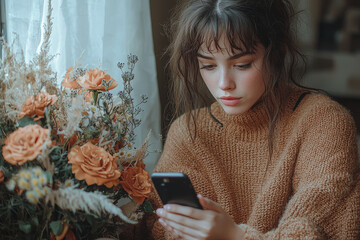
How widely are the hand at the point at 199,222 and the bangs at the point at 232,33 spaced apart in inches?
14.2

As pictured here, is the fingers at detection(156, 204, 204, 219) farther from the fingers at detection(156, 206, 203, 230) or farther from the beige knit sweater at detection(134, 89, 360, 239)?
the beige knit sweater at detection(134, 89, 360, 239)

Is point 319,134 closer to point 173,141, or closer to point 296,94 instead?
point 296,94

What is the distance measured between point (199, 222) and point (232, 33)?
0.44 metres

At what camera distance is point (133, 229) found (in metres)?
1.06

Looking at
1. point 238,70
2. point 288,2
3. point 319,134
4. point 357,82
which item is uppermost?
point 288,2

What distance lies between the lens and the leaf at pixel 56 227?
27.9 inches

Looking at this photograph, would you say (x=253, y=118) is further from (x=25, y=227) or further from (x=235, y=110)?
(x=25, y=227)

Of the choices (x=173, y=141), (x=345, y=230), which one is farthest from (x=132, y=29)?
(x=345, y=230)

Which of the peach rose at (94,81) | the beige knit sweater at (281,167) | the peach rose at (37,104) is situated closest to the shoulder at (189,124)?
the beige knit sweater at (281,167)

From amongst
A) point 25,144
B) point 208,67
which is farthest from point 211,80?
point 25,144

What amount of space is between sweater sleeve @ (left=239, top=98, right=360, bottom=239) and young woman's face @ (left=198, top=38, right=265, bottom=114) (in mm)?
179

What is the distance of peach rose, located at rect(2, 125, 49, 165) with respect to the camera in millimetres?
658

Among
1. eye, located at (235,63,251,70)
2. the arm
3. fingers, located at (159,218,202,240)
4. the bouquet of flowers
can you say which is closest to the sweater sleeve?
the arm

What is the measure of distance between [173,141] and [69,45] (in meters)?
0.38
